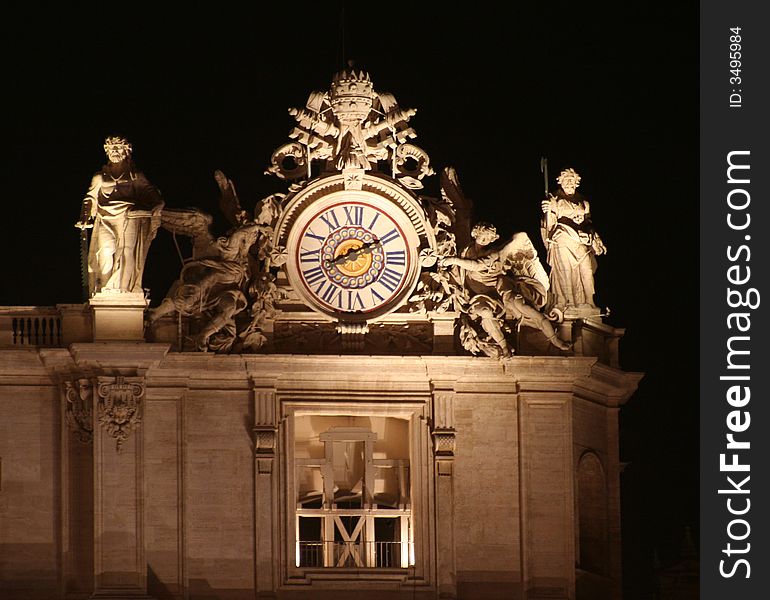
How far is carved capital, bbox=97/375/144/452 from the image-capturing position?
6238 cm

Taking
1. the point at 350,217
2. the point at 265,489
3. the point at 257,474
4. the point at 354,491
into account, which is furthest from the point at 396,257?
the point at 265,489

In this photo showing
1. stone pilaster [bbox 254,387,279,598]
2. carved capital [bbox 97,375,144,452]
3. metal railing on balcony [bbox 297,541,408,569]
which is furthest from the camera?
metal railing on balcony [bbox 297,541,408,569]

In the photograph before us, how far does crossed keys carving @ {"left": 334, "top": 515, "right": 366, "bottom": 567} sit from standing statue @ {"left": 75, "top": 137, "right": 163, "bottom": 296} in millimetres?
5256

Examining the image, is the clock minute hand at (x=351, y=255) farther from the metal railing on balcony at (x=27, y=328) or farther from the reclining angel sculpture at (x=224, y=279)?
the metal railing on balcony at (x=27, y=328)

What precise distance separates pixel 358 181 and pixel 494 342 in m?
3.56

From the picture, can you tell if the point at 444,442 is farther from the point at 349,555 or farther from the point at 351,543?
the point at 349,555

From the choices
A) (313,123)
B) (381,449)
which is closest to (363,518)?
(381,449)

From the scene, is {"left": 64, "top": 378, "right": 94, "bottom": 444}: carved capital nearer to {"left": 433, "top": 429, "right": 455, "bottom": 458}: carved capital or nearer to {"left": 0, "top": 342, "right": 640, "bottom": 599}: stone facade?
{"left": 0, "top": 342, "right": 640, "bottom": 599}: stone facade

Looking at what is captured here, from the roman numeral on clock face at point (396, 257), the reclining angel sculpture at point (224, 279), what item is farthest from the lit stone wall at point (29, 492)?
the roman numeral on clock face at point (396, 257)

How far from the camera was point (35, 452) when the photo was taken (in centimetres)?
6316

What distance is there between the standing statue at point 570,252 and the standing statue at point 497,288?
0.68 meters

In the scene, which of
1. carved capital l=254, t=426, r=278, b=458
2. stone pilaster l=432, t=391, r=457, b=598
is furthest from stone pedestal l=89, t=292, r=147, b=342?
stone pilaster l=432, t=391, r=457, b=598

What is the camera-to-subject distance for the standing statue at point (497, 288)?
208ft

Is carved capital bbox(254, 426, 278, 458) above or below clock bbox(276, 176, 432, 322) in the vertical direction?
below
